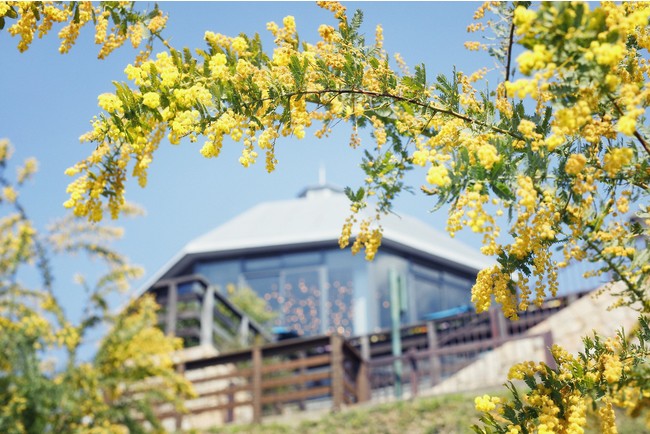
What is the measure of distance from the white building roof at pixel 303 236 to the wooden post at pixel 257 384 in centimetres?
503

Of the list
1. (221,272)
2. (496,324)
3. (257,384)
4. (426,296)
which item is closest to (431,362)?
(496,324)

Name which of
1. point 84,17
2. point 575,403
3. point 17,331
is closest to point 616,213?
point 575,403

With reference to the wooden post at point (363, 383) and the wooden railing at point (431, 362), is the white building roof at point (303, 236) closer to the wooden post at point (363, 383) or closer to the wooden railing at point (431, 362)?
the wooden railing at point (431, 362)

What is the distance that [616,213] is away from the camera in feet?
8.20

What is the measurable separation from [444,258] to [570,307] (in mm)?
4808

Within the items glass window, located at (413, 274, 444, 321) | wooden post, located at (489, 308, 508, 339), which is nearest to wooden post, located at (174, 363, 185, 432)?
wooden post, located at (489, 308, 508, 339)

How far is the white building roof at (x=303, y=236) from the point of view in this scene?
51.4 feet

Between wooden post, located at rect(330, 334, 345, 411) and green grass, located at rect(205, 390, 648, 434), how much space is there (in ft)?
0.67

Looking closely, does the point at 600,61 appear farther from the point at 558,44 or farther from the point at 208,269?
the point at 208,269

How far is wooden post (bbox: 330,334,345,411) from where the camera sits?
30.2ft

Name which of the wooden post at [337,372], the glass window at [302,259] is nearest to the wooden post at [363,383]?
the wooden post at [337,372]

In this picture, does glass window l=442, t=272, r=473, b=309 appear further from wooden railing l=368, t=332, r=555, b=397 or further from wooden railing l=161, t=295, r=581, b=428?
wooden railing l=368, t=332, r=555, b=397

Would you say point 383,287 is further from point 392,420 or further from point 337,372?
point 392,420

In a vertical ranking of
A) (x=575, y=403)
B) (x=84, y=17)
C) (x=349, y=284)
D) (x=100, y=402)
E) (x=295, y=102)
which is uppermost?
(x=349, y=284)
